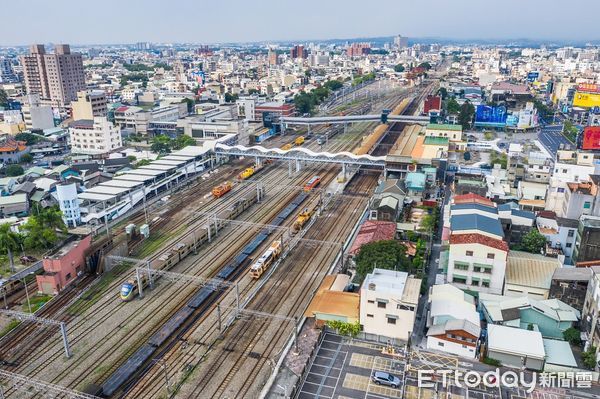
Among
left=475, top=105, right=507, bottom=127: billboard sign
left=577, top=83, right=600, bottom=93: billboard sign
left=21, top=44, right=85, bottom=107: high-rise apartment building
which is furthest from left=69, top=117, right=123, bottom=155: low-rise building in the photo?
left=577, top=83, right=600, bottom=93: billboard sign

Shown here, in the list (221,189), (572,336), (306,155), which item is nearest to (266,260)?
(221,189)

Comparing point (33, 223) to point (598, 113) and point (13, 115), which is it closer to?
point (13, 115)

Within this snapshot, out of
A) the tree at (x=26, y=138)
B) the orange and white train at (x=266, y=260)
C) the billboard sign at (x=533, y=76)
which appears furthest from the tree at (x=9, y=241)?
the billboard sign at (x=533, y=76)

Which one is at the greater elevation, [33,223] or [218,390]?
[33,223]

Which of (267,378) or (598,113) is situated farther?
(598,113)

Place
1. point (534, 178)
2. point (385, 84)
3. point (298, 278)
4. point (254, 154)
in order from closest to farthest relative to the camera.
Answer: point (298, 278), point (534, 178), point (254, 154), point (385, 84)

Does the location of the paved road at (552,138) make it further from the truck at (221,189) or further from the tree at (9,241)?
the tree at (9,241)

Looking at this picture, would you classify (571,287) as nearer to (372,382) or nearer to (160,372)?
(372,382)

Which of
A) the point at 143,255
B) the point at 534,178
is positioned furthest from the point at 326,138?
the point at 143,255
